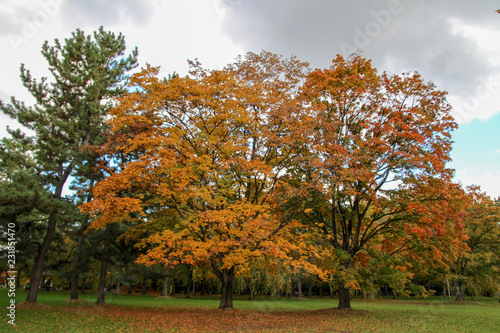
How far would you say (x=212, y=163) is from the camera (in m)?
14.1

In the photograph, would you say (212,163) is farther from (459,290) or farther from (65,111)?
(459,290)

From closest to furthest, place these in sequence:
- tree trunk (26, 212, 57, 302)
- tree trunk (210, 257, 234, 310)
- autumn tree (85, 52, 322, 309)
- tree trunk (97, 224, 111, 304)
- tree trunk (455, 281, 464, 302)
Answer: autumn tree (85, 52, 322, 309) < tree trunk (210, 257, 234, 310) < tree trunk (26, 212, 57, 302) < tree trunk (97, 224, 111, 304) < tree trunk (455, 281, 464, 302)

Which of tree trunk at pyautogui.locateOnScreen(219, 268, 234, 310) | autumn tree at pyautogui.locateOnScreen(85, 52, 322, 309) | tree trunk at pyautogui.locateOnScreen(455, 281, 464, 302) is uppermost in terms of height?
autumn tree at pyautogui.locateOnScreen(85, 52, 322, 309)

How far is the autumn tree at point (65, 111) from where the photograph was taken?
14.8 metres

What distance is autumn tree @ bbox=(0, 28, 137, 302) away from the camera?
584 inches

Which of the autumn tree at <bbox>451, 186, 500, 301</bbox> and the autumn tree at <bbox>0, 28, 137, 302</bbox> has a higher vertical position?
the autumn tree at <bbox>0, 28, 137, 302</bbox>

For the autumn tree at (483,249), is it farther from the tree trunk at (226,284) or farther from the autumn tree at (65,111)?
the autumn tree at (65,111)

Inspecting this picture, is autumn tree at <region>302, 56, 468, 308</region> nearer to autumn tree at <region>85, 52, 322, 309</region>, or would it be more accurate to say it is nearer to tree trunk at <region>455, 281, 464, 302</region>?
autumn tree at <region>85, 52, 322, 309</region>

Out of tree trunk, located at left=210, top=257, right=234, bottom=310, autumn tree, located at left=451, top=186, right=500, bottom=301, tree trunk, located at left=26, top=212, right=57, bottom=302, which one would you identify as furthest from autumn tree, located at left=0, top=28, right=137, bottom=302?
autumn tree, located at left=451, top=186, right=500, bottom=301

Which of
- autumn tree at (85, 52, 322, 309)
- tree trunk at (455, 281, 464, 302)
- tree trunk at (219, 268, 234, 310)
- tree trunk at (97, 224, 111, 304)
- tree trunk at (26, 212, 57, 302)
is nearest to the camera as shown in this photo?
autumn tree at (85, 52, 322, 309)

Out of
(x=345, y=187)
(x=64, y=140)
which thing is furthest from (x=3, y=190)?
(x=345, y=187)

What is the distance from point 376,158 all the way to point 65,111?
16201 mm

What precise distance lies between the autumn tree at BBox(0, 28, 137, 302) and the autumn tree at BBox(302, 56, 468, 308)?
11.1 meters

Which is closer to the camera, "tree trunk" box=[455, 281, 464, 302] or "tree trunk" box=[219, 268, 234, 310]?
"tree trunk" box=[219, 268, 234, 310]
